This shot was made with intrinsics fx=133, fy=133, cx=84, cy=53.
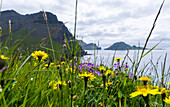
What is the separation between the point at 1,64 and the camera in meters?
0.44

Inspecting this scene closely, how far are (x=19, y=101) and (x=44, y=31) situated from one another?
317ft

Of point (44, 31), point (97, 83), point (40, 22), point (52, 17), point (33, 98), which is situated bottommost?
point (97, 83)

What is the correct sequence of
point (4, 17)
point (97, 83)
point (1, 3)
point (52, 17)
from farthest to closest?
point (52, 17) → point (4, 17) → point (97, 83) → point (1, 3)

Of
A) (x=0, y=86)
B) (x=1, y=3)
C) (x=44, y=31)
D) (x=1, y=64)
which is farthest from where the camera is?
(x=44, y=31)

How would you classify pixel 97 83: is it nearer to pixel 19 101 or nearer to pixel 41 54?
pixel 41 54

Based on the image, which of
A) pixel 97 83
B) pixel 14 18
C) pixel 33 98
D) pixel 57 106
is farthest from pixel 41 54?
pixel 14 18

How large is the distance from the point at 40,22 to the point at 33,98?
11010 cm

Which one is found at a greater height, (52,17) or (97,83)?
(52,17)

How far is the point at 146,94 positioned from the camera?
0.71 meters

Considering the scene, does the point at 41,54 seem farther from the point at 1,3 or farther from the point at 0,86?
the point at 0,86

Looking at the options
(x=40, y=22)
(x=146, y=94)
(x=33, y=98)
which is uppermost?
(x=40, y=22)

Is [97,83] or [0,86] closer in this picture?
[0,86]

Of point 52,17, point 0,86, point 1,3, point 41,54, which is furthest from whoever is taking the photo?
point 52,17

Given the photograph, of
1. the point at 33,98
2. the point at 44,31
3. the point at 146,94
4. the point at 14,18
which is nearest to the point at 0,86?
the point at 33,98
